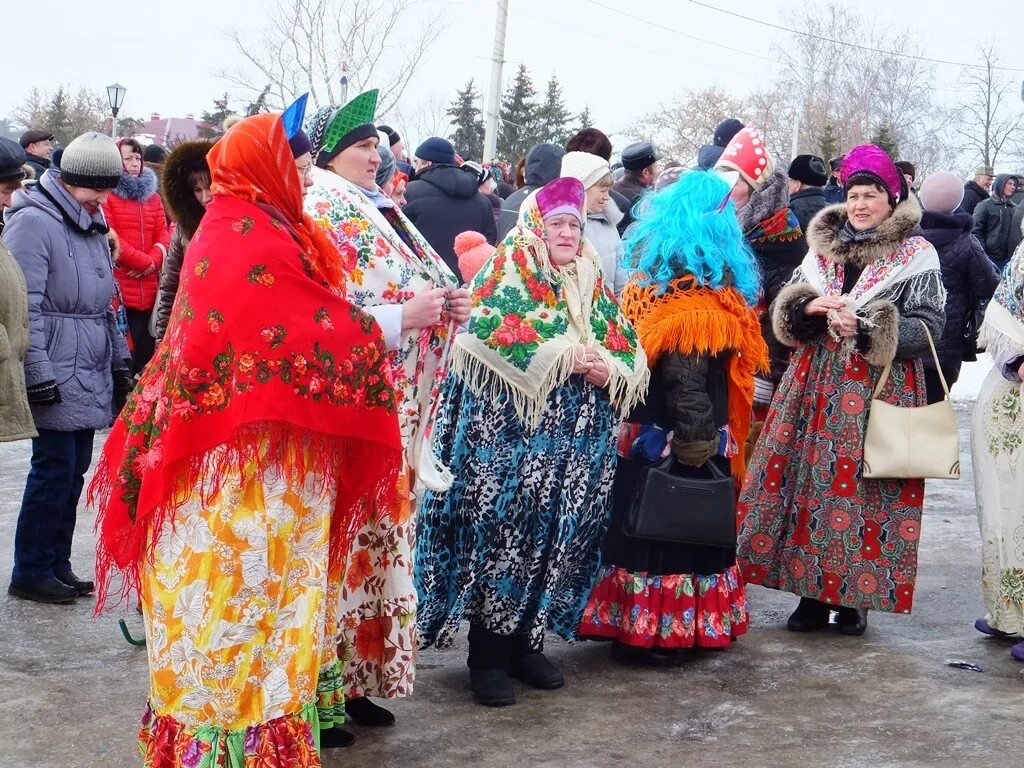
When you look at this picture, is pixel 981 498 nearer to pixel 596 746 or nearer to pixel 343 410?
pixel 596 746

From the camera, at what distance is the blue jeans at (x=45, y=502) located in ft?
17.2

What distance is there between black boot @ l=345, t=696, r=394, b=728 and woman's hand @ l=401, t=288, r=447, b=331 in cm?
129

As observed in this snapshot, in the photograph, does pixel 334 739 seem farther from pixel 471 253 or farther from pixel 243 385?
pixel 471 253

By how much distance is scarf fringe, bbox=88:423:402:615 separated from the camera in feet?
9.91

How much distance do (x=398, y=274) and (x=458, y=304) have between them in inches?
9.1

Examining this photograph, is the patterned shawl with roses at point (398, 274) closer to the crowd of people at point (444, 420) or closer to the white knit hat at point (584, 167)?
the crowd of people at point (444, 420)

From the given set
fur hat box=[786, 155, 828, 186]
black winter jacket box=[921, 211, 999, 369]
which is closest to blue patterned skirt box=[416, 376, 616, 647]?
fur hat box=[786, 155, 828, 186]

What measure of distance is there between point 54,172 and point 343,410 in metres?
2.89

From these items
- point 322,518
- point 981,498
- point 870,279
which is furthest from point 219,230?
point 981,498

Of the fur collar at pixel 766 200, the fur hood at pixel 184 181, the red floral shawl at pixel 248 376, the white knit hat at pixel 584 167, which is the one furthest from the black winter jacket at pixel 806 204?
the red floral shawl at pixel 248 376

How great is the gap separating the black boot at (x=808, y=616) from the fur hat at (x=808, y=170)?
9.24ft

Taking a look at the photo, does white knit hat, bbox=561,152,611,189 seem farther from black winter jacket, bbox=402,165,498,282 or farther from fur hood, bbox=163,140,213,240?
black winter jacket, bbox=402,165,498,282

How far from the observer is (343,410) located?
10.1ft

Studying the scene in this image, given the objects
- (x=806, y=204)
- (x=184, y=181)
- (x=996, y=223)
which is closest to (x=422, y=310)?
(x=184, y=181)
